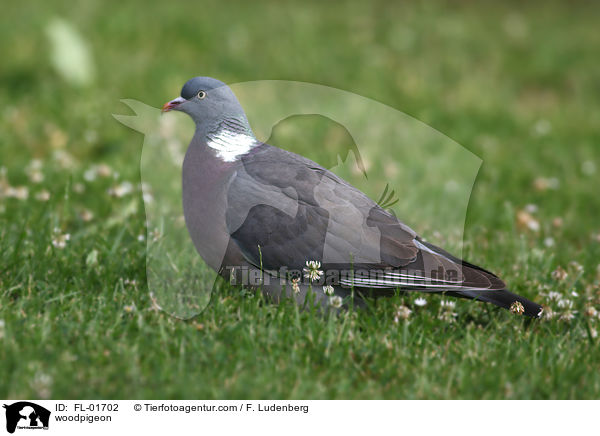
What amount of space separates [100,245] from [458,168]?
2925 mm

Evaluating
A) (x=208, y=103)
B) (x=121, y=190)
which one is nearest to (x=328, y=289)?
(x=208, y=103)

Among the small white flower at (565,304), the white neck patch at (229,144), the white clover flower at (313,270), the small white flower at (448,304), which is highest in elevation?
the white neck patch at (229,144)

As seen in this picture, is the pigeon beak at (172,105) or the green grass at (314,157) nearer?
the green grass at (314,157)

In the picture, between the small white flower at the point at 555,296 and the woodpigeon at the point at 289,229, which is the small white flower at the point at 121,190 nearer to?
the woodpigeon at the point at 289,229

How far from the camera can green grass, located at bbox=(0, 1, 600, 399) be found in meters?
2.96

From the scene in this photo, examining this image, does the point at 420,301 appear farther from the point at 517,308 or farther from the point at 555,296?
the point at 555,296

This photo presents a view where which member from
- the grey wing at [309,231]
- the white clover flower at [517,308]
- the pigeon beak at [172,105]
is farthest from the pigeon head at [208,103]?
the white clover flower at [517,308]

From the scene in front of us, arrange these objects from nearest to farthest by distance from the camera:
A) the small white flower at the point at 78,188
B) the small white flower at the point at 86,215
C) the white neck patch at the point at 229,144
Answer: the white neck patch at the point at 229,144 → the small white flower at the point at 86,215 → the small white flower at the point at 78,188

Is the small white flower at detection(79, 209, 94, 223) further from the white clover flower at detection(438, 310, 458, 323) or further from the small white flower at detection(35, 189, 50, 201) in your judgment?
the white clover flower at detection(438, 310, 458, 323)

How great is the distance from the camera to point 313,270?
10.8 feet

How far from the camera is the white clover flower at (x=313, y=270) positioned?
10.7ft

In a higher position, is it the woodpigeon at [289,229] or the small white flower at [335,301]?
the woodpigeon at [289,229]

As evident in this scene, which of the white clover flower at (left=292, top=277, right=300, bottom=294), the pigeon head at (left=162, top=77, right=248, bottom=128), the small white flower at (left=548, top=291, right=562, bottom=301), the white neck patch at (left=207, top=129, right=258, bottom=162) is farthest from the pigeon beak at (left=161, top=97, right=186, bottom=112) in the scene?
the small white flower at (left=548, top=291, right=562, bottom=301)

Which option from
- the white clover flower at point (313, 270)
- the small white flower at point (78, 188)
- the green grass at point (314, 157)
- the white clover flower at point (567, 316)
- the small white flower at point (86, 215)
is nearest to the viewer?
the green grass at point (314, 157)
